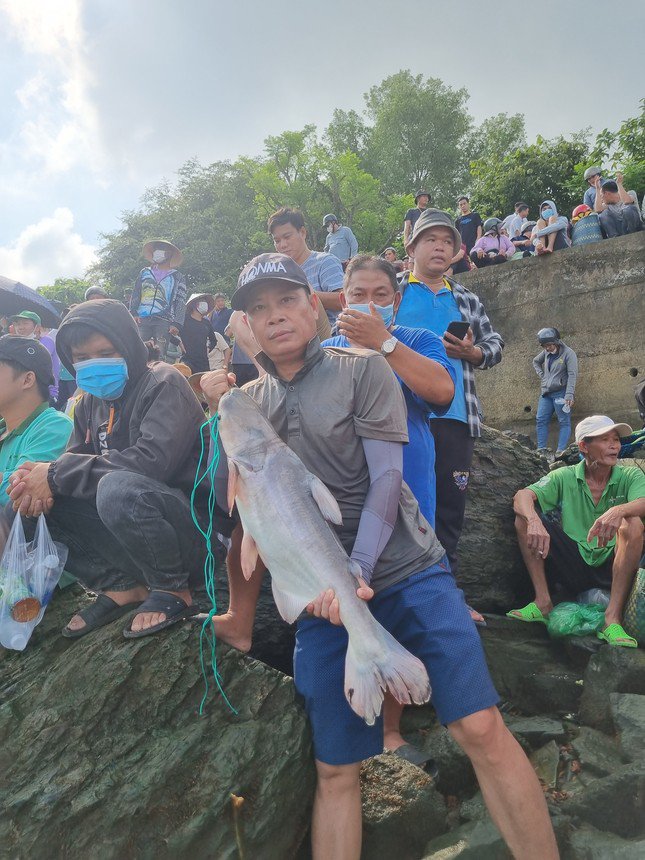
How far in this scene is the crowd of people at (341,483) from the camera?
2.46m

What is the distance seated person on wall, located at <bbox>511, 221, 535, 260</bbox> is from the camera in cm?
1408

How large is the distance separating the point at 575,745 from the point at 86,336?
150 inches

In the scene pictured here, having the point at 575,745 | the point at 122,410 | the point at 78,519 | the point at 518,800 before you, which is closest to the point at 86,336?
the point at 122,410

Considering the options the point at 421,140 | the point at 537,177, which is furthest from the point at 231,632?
the point at 421,140

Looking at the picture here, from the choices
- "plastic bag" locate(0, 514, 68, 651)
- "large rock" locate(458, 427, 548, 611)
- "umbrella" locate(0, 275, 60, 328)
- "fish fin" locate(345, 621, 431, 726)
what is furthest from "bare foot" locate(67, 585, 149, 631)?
"umbrella" locate(0, 275, 60, 328)

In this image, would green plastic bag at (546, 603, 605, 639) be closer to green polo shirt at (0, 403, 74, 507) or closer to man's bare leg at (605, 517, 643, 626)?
man's bare leg at (605, 517, 643, 626)

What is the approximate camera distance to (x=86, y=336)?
3402 mm

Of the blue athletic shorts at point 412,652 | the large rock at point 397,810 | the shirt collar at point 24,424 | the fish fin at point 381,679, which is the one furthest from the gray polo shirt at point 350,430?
the shirt collar at point 24,424

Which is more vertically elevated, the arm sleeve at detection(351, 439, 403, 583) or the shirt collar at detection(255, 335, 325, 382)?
the shirt collar at detection(255, 335, 325, 382)

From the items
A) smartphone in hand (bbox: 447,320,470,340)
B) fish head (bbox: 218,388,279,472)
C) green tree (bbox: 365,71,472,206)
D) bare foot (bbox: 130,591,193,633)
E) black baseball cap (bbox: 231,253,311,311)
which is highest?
green tree (bbox: 365,71,472,206)

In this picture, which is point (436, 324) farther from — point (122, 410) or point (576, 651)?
point (576, 651)

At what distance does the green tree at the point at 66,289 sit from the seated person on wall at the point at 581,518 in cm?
4122

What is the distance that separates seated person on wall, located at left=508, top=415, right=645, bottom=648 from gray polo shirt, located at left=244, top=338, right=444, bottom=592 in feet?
8.41

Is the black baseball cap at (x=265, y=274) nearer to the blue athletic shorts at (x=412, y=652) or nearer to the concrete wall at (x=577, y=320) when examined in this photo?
the blue athletic shorts at (x=412, y=652)
